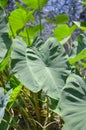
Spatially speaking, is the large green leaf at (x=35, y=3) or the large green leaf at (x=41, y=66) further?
the large green leaf at (x=35, y=3)

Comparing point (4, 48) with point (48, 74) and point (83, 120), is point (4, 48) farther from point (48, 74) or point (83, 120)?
point (83, 120)

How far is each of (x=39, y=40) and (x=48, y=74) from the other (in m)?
0.25

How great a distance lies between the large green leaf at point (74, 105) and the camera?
1.13 metres

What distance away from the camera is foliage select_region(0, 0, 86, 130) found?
1.20 m

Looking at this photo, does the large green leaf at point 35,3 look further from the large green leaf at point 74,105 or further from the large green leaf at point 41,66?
the large green leaf at point 74,105

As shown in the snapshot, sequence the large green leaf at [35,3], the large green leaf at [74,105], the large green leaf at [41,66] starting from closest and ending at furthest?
the large green leaf at [74,105]
the large green leaf at [41,66]
the large green leaf at [35,3]

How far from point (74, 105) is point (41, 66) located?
33 centimetres

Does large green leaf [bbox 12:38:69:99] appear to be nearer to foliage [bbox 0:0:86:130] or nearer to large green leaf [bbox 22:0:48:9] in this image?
foliage [bbox 0:0:86:130]

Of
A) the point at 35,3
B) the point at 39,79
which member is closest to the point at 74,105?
the point at 39,79

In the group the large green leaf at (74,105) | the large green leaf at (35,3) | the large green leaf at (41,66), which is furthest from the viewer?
the large green leaf at (35,3)

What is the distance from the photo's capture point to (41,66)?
1.47m

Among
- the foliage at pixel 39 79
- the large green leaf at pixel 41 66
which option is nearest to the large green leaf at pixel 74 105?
the foliage at pixel 39 79

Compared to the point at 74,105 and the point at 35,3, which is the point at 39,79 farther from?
the point at 35,3

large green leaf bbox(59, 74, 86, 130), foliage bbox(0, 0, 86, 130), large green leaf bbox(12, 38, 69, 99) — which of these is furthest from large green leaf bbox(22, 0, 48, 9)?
large green leaf bbox(59, 74, 86, 130)
